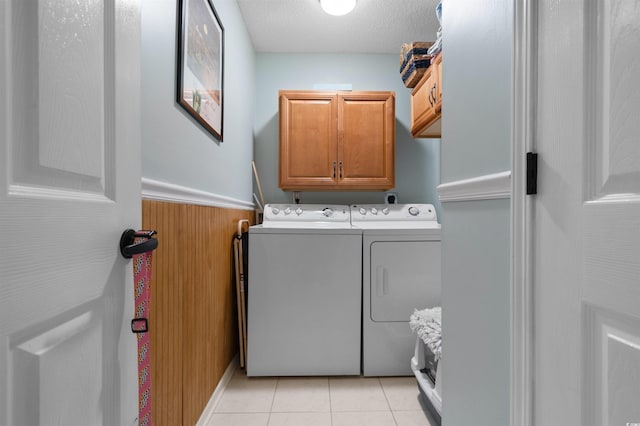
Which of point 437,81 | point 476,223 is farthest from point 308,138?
point 476,223

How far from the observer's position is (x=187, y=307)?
1283 millimetres

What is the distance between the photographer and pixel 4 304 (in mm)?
358

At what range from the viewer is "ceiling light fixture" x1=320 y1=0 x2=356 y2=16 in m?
2.01

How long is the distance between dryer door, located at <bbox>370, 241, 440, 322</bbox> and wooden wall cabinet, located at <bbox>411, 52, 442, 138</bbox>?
2.46 feet

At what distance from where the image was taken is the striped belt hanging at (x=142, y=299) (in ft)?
1.98

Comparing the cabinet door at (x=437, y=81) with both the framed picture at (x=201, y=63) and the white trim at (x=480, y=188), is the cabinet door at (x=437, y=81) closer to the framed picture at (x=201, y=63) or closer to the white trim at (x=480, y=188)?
the white trim at (x=480, y=188)

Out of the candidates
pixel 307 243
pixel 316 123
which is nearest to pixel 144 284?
pixel 307 243

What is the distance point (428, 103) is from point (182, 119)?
4.38 ft

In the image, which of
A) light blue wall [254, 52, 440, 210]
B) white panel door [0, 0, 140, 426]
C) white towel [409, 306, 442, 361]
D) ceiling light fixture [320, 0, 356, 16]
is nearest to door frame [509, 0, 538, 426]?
white towel [409, 306, 442, 361]

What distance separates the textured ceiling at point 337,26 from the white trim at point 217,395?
2408 mm

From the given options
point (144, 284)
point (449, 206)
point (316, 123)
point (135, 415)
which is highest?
point (316, 123)

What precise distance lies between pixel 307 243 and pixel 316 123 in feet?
3.41

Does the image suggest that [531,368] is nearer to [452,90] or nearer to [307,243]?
[452,90]

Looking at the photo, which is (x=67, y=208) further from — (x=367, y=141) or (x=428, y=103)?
(x=367, y=141)
